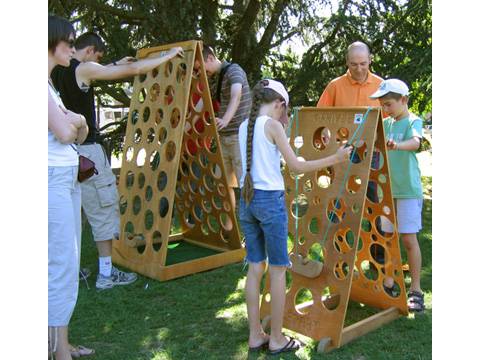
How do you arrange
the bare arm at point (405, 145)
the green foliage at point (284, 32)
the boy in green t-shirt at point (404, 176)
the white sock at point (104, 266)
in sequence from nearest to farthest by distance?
1. the bare arm at point (405, 145)
2. the boy in green t-shirt at point (404, 176)
3. the white sock at point (104, 266)
4. the green foliage at point (284, 32)

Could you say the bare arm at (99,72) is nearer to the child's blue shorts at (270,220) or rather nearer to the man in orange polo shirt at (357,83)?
the child's blue shorts at (270,220)

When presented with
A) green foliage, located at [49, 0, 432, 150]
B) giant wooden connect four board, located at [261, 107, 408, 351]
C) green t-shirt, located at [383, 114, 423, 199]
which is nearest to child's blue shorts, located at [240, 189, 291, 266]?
giant wooden connect four board, located at [261, 107, 408, 351]

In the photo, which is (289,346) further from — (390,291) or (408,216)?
(408,216)

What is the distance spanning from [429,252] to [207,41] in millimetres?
4473

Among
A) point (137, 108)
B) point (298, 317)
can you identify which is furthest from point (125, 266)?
point (298, 317)

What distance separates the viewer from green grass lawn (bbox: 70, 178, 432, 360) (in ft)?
10.6

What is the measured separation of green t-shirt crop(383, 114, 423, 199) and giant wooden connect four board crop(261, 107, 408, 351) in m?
0.15

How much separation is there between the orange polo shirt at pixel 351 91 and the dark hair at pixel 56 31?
2505mm

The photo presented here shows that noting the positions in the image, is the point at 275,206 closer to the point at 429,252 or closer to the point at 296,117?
the point at 296,117

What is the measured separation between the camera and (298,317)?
346 cm

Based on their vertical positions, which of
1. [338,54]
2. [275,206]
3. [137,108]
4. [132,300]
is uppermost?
[338,54]

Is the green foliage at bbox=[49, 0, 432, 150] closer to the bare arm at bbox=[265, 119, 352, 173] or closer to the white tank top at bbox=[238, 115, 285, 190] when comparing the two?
the bare arm at bbox=[265, 119, 352, 173]

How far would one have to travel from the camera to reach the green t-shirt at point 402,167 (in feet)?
12.3

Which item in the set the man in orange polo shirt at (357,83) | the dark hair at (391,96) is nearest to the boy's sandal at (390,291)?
the man in orange polo shirt at (357,83)
